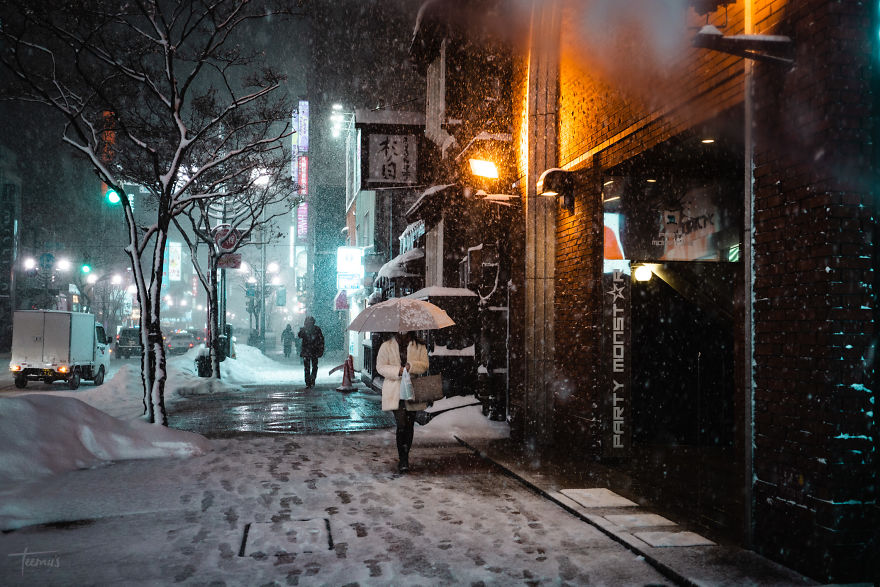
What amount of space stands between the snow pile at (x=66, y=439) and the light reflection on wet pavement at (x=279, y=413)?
6.03 feet

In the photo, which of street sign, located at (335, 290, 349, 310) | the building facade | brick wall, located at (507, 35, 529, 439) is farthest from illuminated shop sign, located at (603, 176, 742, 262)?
street sign, located at (335, 290, 349, 310)

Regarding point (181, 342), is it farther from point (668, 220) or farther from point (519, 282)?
point (668, 220)

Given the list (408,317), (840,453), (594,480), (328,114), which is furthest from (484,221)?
(328,114)

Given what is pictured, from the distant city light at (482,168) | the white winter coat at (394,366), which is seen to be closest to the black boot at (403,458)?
the white winter coat at (394,366)

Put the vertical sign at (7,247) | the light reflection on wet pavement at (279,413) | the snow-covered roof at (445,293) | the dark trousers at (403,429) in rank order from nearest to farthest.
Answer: the dark trousers at (403,429)
the light reflection on wet pavement at (279,413)
the snow-covered roof at (445,293)
the vertical sign at (7,247)

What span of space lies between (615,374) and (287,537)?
5362 millimetres

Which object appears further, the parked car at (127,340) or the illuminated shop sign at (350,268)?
the parked car at (127,340)

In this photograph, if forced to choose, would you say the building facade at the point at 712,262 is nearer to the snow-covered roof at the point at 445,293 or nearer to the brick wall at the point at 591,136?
the brick wall at the point at 591,136

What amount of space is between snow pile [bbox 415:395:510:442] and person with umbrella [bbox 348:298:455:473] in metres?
2.81

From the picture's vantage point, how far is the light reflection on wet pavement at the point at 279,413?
41.9 ft

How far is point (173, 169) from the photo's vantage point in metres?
12.4

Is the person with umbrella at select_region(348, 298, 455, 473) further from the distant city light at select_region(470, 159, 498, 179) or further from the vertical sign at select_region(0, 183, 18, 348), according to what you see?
the vertical sign at select_region(0, 183, 18, 348)

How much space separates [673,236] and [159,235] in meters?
9.48

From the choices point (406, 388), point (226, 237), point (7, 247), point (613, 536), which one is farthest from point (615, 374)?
point (7, 247)
